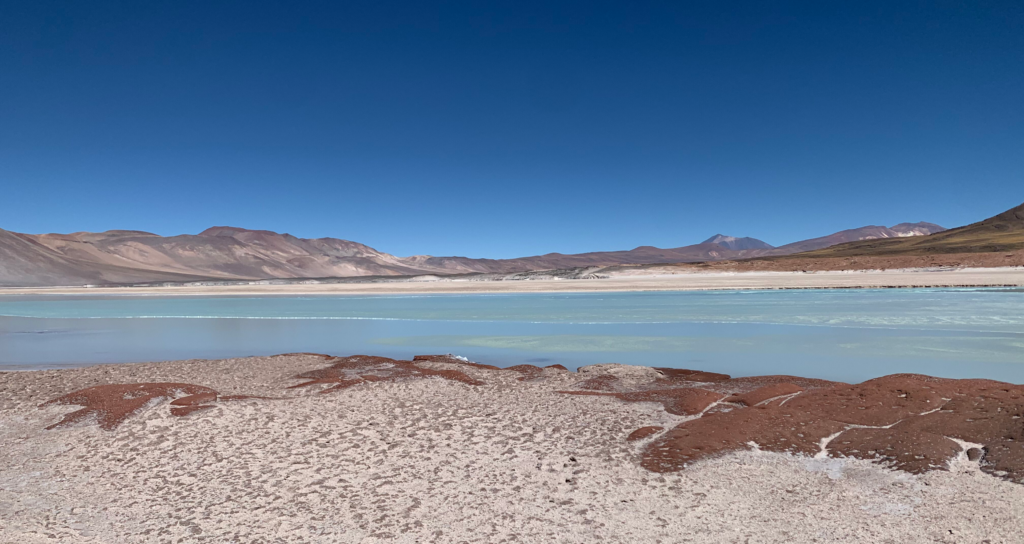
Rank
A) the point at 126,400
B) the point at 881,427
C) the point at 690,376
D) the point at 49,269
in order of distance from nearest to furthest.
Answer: the point at 881,427 → the point at 126,400 → the point at 690,376 → the point at 49,269

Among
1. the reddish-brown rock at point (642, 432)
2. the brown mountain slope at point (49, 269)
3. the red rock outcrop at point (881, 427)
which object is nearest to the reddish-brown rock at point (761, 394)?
the red rock outcrop at point (881, 427)

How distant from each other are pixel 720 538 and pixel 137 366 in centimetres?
897

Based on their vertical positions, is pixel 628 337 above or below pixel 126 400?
below

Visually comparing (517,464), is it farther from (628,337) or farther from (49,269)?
(49,269)

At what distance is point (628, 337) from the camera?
1255 cm

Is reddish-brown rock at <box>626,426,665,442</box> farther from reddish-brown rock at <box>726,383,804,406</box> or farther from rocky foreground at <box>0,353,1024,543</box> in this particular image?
reddish-brown rock at <box>726,383,804,406</box>

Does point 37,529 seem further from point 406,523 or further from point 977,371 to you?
point 977,371

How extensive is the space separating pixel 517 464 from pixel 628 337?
880 centimetres

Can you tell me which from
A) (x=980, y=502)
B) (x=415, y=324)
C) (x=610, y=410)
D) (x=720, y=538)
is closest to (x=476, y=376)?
(x=610, y=410)

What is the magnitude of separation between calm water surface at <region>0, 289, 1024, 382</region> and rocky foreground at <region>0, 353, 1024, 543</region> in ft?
10.0

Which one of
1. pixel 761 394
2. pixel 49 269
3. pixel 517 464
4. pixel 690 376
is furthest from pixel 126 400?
pixel 49 269

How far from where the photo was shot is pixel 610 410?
5.48 metres

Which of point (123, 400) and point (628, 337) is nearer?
point (123, 400)

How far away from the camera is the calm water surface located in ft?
29.5
